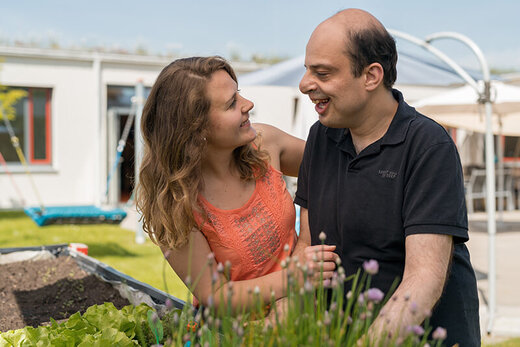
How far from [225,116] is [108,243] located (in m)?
7.14

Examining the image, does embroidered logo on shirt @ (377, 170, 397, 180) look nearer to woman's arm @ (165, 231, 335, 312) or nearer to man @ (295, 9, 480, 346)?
man @ (295, 9, 480, 346)

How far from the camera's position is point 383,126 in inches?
67.7

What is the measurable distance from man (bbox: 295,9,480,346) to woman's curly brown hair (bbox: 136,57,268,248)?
0.43 metres

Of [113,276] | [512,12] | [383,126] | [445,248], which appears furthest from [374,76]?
[512,12]

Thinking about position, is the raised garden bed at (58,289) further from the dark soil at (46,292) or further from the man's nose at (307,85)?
the man's nose at (307,85)

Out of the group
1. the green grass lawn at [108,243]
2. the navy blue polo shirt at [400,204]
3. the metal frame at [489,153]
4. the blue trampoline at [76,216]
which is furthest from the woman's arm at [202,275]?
the blue trampoline at [76,216]

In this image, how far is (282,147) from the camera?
2.38 metres

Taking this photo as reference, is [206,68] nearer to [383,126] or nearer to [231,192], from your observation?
[231,192]

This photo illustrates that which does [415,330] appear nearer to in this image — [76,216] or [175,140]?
[175,140]

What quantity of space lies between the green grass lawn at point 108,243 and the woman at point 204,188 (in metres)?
3.59

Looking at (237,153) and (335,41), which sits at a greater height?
(335,41)

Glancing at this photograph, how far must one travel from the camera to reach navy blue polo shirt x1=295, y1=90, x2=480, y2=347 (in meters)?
1.52

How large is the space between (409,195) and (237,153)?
0.79 metres

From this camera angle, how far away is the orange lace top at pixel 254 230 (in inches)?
77.5
